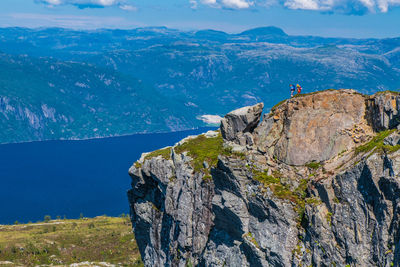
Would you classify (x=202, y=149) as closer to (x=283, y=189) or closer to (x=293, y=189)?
(x=283, y=189)

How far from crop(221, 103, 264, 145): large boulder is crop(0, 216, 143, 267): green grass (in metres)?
74.2

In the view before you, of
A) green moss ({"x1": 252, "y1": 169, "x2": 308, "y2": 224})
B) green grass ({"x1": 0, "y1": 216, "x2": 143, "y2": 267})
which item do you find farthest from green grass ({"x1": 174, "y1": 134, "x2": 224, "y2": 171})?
green grass ({"x1": 0, "y1": 216, "x2": 143, "y2": 267})

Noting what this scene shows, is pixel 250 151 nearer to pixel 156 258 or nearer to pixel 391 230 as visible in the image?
pixel 391 230

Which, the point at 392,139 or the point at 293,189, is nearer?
the point at 392,139

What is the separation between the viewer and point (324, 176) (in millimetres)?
49625

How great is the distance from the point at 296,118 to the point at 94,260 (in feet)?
312

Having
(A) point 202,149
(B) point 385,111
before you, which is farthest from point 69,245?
(B) point 385,111

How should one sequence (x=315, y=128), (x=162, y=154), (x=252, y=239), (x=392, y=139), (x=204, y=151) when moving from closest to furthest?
1. (x=392, y=139)
2. (x=252, y=239)
3. (x=315, y=128)
4. (x=204, y=151)
5. (x=162, y=154)

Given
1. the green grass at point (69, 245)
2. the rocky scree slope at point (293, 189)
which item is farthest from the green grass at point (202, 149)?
the green grass at point (69, 245)

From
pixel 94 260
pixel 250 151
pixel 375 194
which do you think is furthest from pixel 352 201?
pixel 94 260

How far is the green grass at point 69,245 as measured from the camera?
134m

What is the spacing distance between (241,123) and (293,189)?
12.4 m

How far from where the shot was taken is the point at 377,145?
157ft

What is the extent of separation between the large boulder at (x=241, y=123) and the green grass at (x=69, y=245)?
74.2 meters
